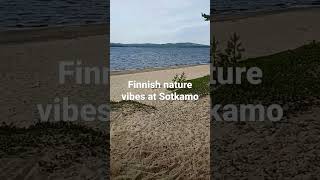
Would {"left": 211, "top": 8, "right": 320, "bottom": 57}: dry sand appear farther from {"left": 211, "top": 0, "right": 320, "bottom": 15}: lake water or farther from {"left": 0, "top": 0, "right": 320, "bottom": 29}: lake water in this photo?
{"left": 0, "top": 0, "right": 320, "bottom": 29}: lake water

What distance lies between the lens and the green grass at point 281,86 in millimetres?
10883

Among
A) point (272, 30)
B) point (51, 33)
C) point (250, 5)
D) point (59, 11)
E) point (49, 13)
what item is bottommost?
point (272, 30)

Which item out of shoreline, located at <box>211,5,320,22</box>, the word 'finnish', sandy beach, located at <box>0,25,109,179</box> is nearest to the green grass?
the word 'finnish'

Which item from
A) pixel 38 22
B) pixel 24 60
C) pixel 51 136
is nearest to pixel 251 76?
pixel 51 136

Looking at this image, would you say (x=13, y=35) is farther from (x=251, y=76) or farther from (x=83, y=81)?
(x=251, y=76)

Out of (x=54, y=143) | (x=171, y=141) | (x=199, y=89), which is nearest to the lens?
(x=54, y=143)

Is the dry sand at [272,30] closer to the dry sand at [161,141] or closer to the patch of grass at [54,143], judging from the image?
the dry sand at [161,141]

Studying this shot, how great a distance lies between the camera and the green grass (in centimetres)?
1088

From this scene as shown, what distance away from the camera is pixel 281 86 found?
38.2ft

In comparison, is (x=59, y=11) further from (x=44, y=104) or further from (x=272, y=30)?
(x=44, y=104)

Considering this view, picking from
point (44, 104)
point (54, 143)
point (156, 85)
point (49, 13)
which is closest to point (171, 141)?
point (54, 143)

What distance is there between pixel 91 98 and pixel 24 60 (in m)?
6.96

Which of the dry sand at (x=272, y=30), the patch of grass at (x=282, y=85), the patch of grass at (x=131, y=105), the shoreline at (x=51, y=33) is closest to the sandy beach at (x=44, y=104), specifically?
the shoreline at (x=51, y=33)

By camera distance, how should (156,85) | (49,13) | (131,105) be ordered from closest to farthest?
(131,105) < (156,85) < (49,13)
